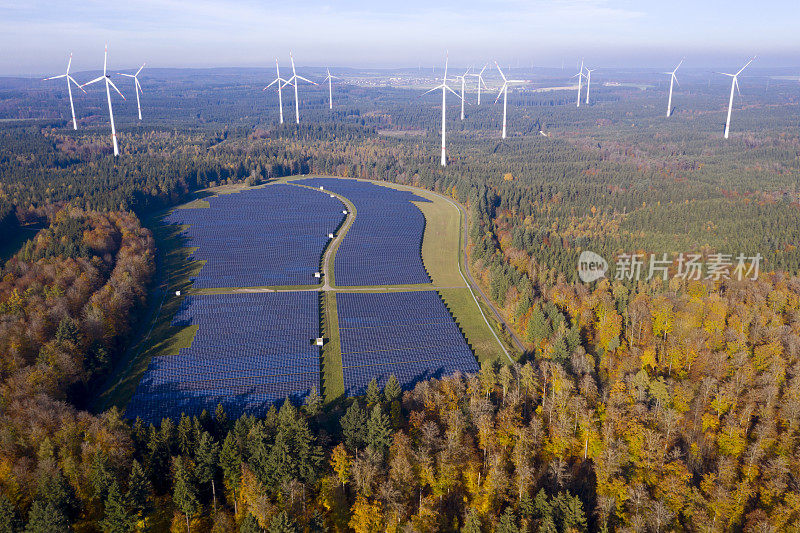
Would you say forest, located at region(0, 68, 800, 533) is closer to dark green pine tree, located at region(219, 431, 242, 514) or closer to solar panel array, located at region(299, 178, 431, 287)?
dark green pine tree, located at region(219, 431, 242, 514)

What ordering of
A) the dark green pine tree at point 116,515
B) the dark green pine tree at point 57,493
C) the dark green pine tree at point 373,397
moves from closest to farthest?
1. the dark green pine tree at point 116,515
2. the dark green pine tree at point 57,493
3. the dark green pine tree at point 373,397

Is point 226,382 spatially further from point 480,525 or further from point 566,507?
point 566,507

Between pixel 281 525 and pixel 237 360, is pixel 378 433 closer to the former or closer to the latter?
pixel 281 525

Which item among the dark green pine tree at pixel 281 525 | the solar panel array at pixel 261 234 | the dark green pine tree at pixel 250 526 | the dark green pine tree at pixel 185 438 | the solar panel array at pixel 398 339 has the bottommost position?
the solar panel array at pixel 398 339

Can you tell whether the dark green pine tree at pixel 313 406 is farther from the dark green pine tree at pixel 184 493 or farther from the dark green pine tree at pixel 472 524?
the dark green pine tree at pixel 472 524

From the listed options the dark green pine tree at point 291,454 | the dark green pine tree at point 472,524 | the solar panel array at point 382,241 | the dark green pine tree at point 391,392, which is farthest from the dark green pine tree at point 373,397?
the solar panel array at point 382,241

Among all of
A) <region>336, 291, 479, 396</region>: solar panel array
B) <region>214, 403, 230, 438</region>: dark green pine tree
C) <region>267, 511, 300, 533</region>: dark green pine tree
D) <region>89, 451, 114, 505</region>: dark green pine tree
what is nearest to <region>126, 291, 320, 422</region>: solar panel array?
<region>336, 291, 479, 396</region>: solar panel array

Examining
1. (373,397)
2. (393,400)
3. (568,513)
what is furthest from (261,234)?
(568,513)

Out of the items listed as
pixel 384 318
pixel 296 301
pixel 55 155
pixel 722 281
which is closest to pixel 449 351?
pixel 384 318
